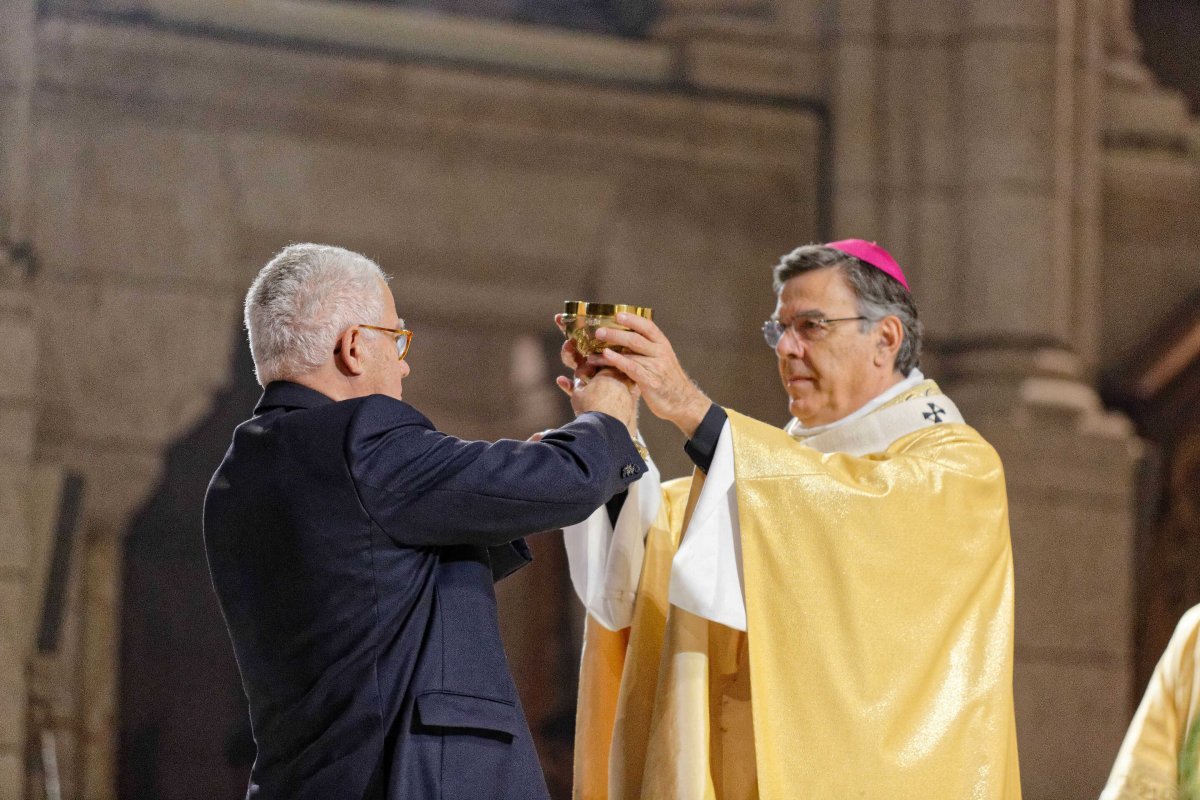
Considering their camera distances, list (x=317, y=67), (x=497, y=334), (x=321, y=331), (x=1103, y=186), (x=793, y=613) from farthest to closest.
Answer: (x=1103, y=186) → (x=497, y=334) → (x=317, y=67) → (x=793, y=613) → (x=321, y=331)

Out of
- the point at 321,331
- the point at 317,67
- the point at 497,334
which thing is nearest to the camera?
the point at 321,331

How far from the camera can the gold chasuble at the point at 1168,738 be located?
308 centimetres

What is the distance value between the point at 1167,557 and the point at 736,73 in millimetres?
2675

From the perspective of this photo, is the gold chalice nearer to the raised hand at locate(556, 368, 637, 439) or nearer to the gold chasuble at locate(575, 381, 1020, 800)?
the raised hand at locate(556, 368, 637, 439)

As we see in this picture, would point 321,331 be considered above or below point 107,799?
above

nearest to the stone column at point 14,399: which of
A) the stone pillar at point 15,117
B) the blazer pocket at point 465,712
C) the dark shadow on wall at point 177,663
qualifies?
the stone pillar at point 15,117

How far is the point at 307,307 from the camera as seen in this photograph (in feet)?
8.05

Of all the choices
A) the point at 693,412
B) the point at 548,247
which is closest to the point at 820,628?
the point at 693,412

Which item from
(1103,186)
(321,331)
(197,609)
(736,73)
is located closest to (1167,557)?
(1103,186)

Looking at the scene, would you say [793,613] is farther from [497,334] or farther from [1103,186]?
[1103,186]

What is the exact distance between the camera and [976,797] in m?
2.87

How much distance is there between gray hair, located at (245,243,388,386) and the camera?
2453mm

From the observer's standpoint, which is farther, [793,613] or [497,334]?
[497,334]

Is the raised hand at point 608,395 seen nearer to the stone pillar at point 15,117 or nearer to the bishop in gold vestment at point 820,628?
the bishop in gold vestment at point 820,628
